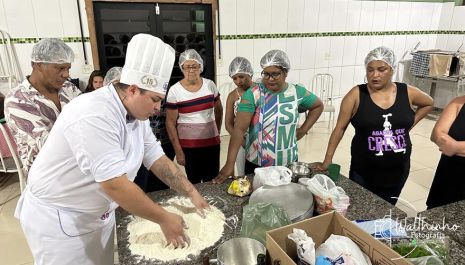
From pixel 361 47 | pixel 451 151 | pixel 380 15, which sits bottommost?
pixel 451 151

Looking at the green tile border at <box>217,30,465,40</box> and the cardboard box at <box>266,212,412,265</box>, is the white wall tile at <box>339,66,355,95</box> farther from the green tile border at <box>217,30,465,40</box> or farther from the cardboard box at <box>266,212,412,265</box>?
the cardboard box at <box>266,212,412,265</box>

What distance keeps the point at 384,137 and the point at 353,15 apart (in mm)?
4041

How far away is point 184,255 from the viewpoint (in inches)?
44.4

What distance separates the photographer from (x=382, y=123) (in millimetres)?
1771

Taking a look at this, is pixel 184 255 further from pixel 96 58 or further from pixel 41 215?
pixel 96 58

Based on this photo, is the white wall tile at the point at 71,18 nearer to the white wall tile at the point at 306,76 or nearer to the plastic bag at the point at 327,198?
the white wall tile at the point at 306,76

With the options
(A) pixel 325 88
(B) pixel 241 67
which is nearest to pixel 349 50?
(A) pixel 325 88

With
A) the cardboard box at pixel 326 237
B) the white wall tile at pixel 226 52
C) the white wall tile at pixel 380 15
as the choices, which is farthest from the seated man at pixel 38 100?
the white wall tile at pixel 380 15

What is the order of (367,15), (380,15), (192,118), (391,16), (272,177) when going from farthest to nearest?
(391,16) < (380,15) < (367,15) < (192,118) < (272,177)

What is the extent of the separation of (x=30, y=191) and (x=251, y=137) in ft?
3.92

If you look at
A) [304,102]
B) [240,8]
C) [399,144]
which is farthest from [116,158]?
[240,8]

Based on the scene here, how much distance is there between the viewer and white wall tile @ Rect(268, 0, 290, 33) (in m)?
4.56

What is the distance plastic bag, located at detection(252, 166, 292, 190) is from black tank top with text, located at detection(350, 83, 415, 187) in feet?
2.04

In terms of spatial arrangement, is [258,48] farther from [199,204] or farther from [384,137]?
[199,204]
